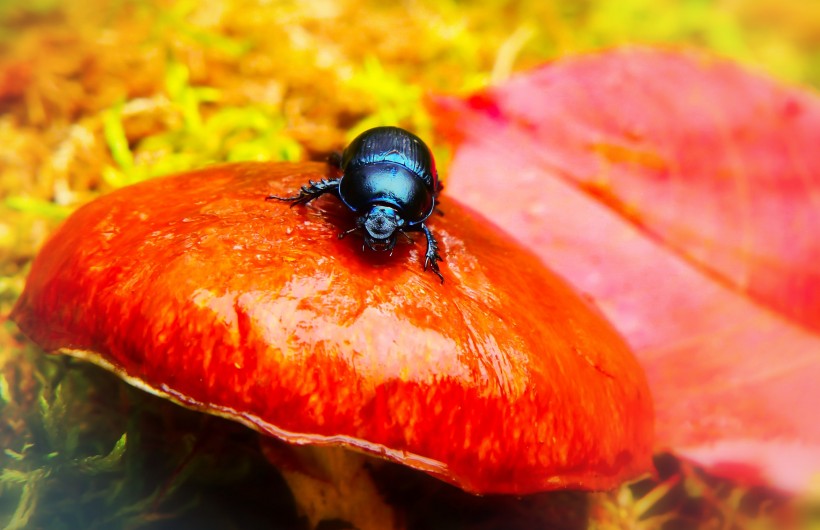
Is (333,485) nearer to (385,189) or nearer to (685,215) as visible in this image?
(385,189)

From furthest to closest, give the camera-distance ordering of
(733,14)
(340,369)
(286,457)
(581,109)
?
1. (733,14)
2. (581,109)
3. (286,457)
4. (340,369)

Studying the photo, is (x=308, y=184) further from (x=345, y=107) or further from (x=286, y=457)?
(x=345, y=107)

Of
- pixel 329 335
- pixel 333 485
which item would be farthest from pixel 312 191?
pixel 333 485

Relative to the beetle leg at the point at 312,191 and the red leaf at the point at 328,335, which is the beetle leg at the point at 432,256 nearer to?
Result: the red leaf at the point at 328,335

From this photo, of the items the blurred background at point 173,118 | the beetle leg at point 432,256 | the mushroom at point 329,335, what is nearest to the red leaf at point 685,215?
the blurred background at point 173,118

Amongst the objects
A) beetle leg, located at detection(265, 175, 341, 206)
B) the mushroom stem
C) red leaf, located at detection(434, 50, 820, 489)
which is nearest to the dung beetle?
beetle leg, located at detection(265, 175, 341, 206)

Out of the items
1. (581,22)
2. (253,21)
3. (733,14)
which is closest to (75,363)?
(253,21)

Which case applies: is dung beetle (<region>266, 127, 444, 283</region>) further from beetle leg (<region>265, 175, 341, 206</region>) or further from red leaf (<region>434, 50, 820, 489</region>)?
red leaf (<region>434, 50, 820, 489</region>)
